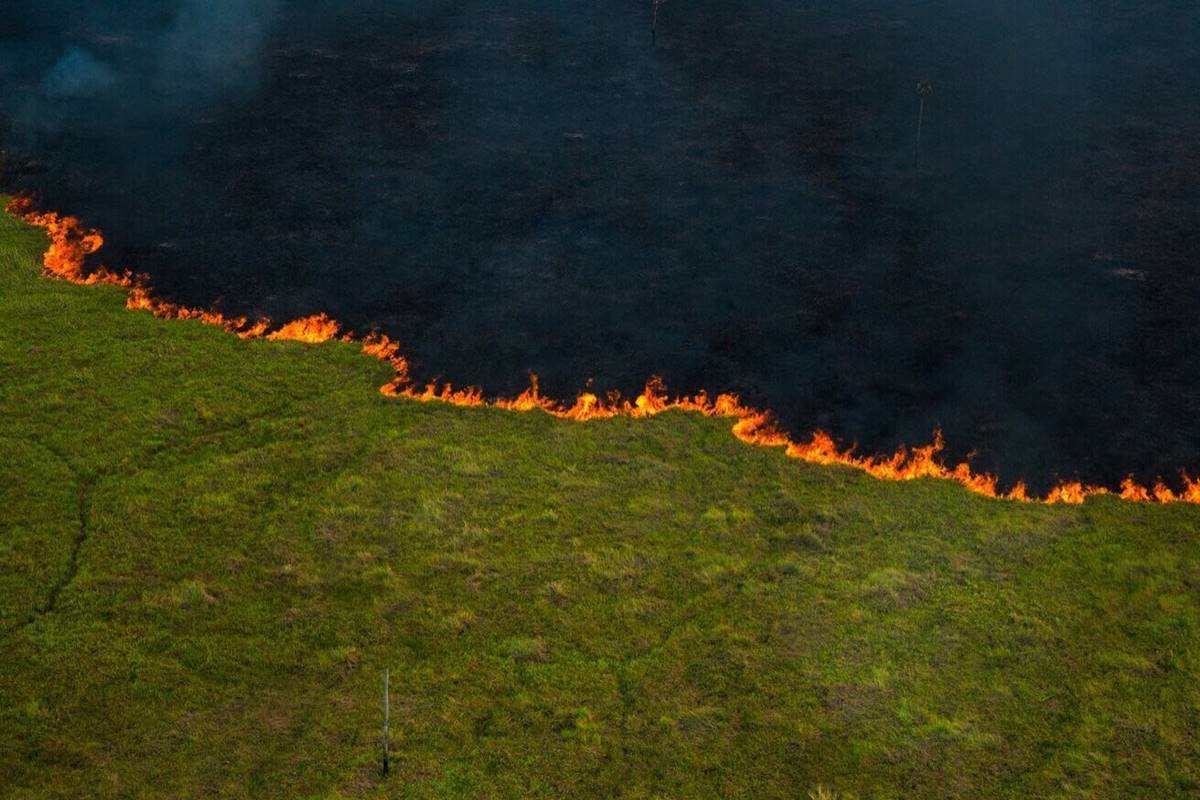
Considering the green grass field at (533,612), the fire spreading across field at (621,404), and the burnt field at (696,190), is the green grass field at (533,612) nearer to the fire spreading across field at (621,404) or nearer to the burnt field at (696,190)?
the fire spreading across field at (621,404)

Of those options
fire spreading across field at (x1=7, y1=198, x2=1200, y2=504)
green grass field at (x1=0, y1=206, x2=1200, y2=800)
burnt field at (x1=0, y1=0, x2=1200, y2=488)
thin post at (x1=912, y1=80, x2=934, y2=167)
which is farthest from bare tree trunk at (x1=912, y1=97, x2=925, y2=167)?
green grass field at (x1=0, y1=206, x2=1200, y2=800)

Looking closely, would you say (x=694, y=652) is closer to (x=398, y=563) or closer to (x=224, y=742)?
(x=398, y=563)

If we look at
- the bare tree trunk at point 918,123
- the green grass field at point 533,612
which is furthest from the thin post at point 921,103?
the green grass field at point 533,612

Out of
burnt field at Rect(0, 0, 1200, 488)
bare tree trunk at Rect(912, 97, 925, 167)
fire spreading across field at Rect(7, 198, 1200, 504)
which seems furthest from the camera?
bare tree trunk at Rect(912, 97, 925, 167)

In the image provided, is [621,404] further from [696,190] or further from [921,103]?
[921,103]

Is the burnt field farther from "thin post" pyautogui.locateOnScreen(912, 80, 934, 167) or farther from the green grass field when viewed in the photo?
the green grass field
